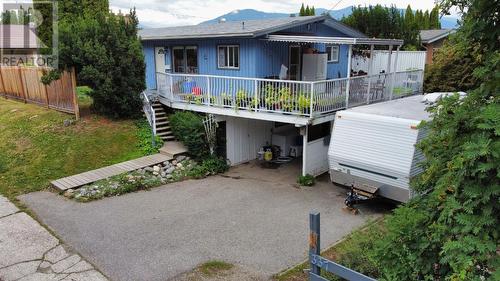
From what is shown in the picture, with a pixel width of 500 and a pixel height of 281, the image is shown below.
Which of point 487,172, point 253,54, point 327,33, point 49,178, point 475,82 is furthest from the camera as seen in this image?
point 327,33

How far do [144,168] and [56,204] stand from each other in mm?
2941

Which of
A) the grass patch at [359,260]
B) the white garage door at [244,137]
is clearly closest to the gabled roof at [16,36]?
the white garage door at [244,137]

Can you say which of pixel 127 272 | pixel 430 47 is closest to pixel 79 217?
pixel 127 272

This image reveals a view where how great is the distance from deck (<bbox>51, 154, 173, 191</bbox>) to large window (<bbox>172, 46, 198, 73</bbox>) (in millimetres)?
5214

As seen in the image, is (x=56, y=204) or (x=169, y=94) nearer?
(x=56, y=204)

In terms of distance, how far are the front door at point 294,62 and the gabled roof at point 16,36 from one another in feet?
82.6

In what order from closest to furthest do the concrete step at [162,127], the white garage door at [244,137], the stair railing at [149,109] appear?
1. the white garage door at [244,137]
2. the stair railing at [149,109]
3. the concrete step at [162,127]

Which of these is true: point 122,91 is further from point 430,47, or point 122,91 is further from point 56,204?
point 430,47

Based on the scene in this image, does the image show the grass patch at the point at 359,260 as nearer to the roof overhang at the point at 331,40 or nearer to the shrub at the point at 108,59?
the roof overhang at the point at 331,40

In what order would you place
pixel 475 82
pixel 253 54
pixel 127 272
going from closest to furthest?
1. pixel 475 82
2. pixel 127 272
3. pixel 253 54

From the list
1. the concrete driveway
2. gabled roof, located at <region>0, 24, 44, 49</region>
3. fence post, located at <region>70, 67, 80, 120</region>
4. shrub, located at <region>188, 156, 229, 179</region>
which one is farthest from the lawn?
gabled roof, located at <region>0, 24, 44, 49</region>

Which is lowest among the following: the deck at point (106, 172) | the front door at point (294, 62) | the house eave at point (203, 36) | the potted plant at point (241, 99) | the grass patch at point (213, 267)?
the grass patch at point (213, 267)

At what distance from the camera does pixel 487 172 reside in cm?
318

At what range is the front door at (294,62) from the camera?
1580 centimetres
